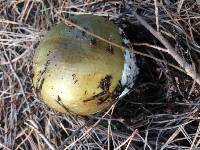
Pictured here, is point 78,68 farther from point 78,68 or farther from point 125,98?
point 125,98

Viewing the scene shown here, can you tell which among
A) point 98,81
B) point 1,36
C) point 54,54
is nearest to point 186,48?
point 98,81

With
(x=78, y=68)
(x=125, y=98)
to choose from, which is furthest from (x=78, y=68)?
(x=125, y=98)

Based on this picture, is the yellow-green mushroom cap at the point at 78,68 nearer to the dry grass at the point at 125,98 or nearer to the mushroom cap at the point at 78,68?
the mushroom cap at the point at 78,68

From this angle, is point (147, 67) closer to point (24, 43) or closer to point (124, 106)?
point (124, 106)

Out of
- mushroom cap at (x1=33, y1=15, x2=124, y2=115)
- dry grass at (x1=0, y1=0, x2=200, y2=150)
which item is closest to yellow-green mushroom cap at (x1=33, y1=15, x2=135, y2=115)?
mushroom cap at (x1=33, y1=15, x2=124, y2=115)

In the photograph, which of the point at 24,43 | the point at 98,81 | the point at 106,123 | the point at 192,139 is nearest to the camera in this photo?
the point at 98,81

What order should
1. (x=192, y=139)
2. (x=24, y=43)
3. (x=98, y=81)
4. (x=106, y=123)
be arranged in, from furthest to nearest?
(x=24, y=43)
(x=106, y=123)
(x=192, y=139)
(x=98, y=81)

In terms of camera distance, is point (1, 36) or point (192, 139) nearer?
point (192, 139)

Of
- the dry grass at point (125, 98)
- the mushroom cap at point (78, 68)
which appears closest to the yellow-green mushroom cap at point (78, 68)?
the mushroom cap at point (78, 68)
